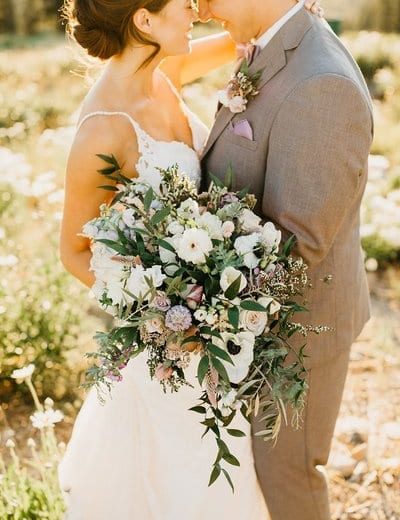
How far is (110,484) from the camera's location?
3.01 meters

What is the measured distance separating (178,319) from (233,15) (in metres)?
1.22

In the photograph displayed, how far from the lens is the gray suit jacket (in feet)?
7.69

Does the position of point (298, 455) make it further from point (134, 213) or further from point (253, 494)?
point (134, 213)

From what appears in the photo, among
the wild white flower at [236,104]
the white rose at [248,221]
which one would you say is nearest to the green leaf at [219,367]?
the white rose at [248,221]

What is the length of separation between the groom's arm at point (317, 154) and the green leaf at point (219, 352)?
493 mm

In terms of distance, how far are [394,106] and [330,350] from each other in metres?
6.92

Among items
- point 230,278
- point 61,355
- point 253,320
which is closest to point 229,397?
point 253,320

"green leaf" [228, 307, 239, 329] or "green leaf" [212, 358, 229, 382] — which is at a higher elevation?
"green leaf" [228, 307, 239, 329]

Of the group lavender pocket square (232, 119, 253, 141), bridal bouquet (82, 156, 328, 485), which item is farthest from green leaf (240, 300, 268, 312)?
lavender pocket square (232, 119, 253, 141)

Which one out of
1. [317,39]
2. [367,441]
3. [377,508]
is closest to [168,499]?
[377,508]

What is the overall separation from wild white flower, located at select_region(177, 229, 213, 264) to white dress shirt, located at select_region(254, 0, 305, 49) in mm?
878

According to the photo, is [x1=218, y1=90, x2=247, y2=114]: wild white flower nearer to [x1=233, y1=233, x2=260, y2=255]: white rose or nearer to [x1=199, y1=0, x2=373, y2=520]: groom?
[x1=199, y1=0, x2=373, y2=520]: groom

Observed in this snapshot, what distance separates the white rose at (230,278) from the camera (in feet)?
6.77

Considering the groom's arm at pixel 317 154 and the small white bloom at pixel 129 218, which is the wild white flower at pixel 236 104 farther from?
the small white bloom at pixel 129 218
